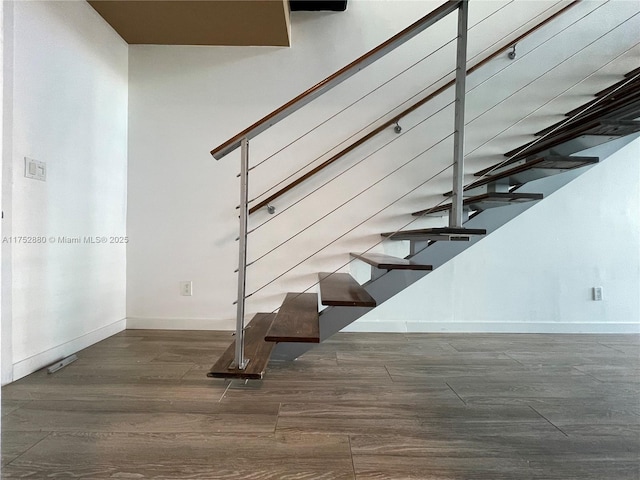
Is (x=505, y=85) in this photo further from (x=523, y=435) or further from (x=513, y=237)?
(x=523, y=435)

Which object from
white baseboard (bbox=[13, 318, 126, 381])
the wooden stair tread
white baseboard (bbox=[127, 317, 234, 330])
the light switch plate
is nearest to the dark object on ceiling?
the wooden stair tread

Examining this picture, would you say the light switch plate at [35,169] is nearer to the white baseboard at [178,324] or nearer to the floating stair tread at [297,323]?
the white baseboard at [178,324]

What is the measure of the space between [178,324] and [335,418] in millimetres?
1644

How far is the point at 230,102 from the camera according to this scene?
8.59ft

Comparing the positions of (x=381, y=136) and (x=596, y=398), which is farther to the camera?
(x=381, y=136)

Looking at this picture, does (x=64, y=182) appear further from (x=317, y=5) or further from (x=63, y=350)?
(x=317, y=5)

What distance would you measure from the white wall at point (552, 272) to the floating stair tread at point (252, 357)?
1.02 meters

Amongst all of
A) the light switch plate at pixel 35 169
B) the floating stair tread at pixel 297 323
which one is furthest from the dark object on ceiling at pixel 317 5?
the floating stair tread at pixel 297 323

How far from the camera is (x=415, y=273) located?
1.78 meters

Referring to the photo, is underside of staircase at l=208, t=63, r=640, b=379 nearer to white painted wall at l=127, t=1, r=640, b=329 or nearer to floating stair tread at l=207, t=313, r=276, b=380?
floating stair tread at l=207, t=313, r=276, b=380

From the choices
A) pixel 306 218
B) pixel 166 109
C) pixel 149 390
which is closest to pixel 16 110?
pixel 166 109

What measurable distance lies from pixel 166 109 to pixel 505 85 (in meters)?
2.38

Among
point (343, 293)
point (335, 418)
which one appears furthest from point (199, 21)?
point (335, 418)

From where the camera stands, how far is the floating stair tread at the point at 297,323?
1407 mm
